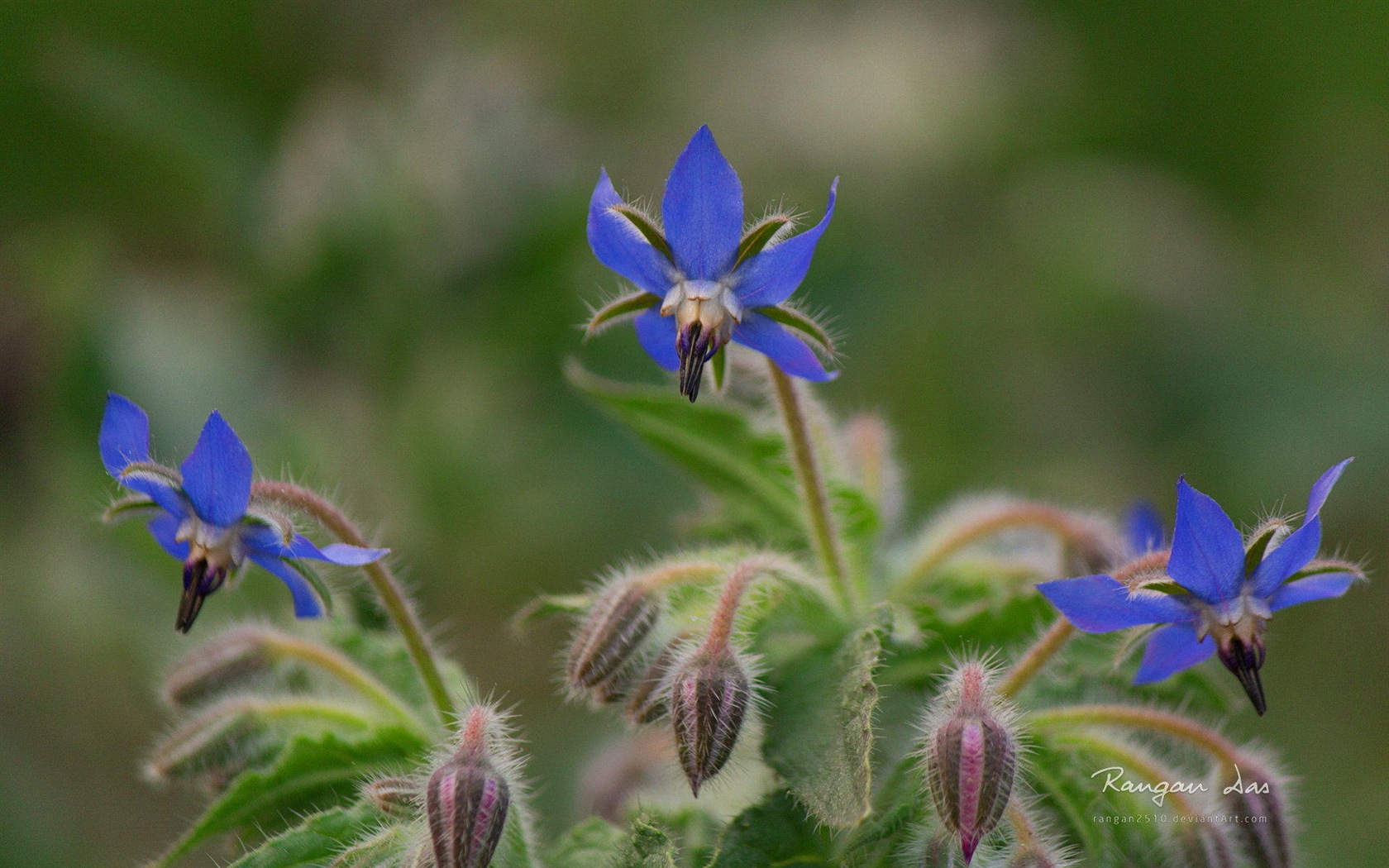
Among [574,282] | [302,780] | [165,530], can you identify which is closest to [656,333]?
[165,530]

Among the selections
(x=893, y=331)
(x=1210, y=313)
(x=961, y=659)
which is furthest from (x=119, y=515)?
(x=1210, y=313)

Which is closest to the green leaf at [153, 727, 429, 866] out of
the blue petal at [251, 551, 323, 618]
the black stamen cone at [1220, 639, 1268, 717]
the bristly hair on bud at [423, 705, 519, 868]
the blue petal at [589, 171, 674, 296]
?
the blue petal at [251, 551, 323, 618]

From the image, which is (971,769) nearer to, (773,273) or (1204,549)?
(1204,549)

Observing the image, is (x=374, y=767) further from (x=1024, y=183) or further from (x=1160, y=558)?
(x=1024, y=183)

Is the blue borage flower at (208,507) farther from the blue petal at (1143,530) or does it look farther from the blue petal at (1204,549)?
the blue petal at (1143,530)

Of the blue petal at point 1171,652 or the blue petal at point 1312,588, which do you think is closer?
the blue petal at point 1312,588

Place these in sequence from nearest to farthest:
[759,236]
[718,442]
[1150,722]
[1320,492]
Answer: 1. [1320,492]
2. [759,236]
3. [1150,722]
4. [718,442]

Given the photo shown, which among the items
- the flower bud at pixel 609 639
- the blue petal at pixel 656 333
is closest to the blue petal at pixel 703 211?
the blue petal at pixel 656 333

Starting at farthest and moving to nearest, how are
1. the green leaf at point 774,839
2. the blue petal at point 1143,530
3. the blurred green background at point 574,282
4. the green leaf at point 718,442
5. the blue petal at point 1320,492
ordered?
the blurred green background at point 574,282
the blue petal at point 1143,530
the green leaf at point 718,442
the green leaf at point 774,839
the blue petal at point 1320,492

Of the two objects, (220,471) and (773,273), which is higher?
(773,273)
